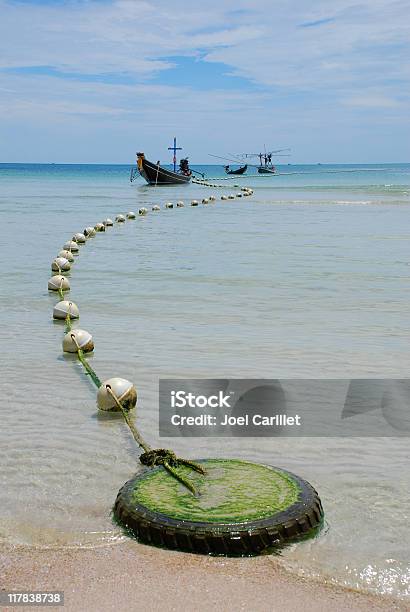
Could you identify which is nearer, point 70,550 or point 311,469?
point 70,550

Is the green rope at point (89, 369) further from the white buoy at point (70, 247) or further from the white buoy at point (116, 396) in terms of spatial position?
the white buoy at point (70, 247)

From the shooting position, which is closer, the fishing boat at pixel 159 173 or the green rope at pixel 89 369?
the green rope at pixel 89 369

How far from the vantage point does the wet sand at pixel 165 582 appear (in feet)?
11.7

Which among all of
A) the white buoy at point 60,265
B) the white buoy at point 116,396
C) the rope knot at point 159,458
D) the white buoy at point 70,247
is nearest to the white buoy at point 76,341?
the white buoy at point 116,396

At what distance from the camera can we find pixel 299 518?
4.28 metres

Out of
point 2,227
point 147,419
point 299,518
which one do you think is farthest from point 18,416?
point 2,227

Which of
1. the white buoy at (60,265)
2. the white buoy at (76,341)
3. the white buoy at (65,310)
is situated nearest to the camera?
the white buoy at (76,341)

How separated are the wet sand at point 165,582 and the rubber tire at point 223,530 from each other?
0.06m

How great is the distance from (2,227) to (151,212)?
8705mm

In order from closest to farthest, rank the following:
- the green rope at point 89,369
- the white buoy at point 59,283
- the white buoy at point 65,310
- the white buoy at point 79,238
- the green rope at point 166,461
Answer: the green rope at point 166,461 → the green rope at point 89,369 → the white buoy at point 65,310 → the white buoy at point 59,283 → the white buoy at point 79,238

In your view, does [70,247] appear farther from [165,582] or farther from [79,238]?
[165,582]

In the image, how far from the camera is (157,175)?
60.7 metres

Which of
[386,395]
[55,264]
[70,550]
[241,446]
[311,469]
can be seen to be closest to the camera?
[70,550]

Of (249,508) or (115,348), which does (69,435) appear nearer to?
(249,508)
